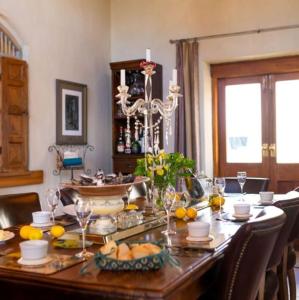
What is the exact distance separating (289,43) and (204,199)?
2399mm

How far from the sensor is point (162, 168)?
2562mm

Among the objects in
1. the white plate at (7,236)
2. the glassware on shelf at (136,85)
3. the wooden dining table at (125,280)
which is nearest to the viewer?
the wooden dining table at (125,280)

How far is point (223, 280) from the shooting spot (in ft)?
5.48

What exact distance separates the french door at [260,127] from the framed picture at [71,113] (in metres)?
1.61

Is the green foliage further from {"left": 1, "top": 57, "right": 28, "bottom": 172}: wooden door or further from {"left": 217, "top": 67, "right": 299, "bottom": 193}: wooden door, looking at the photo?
{"left": 217, "top": 67, "right": 299, "bottom": 193}: wooden door

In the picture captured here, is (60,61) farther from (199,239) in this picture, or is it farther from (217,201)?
(199,239)

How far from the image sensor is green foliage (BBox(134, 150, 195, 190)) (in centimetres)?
257

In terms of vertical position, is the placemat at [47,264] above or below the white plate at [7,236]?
below

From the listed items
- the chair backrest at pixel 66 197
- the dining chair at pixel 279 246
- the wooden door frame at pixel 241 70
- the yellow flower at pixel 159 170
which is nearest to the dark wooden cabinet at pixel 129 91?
the wooden door frame at pixel 241 70

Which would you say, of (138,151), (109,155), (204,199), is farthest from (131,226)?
(109,155)

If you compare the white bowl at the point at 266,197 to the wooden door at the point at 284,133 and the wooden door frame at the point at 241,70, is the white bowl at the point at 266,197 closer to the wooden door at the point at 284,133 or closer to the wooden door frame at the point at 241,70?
the wooden door at the point at 284,133

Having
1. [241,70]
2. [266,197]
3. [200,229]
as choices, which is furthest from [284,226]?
[241,70]

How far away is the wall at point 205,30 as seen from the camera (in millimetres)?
4969

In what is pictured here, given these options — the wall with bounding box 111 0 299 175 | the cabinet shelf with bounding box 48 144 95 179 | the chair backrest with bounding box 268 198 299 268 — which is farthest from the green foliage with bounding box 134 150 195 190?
the wall with bounding box 111 0 299 175
